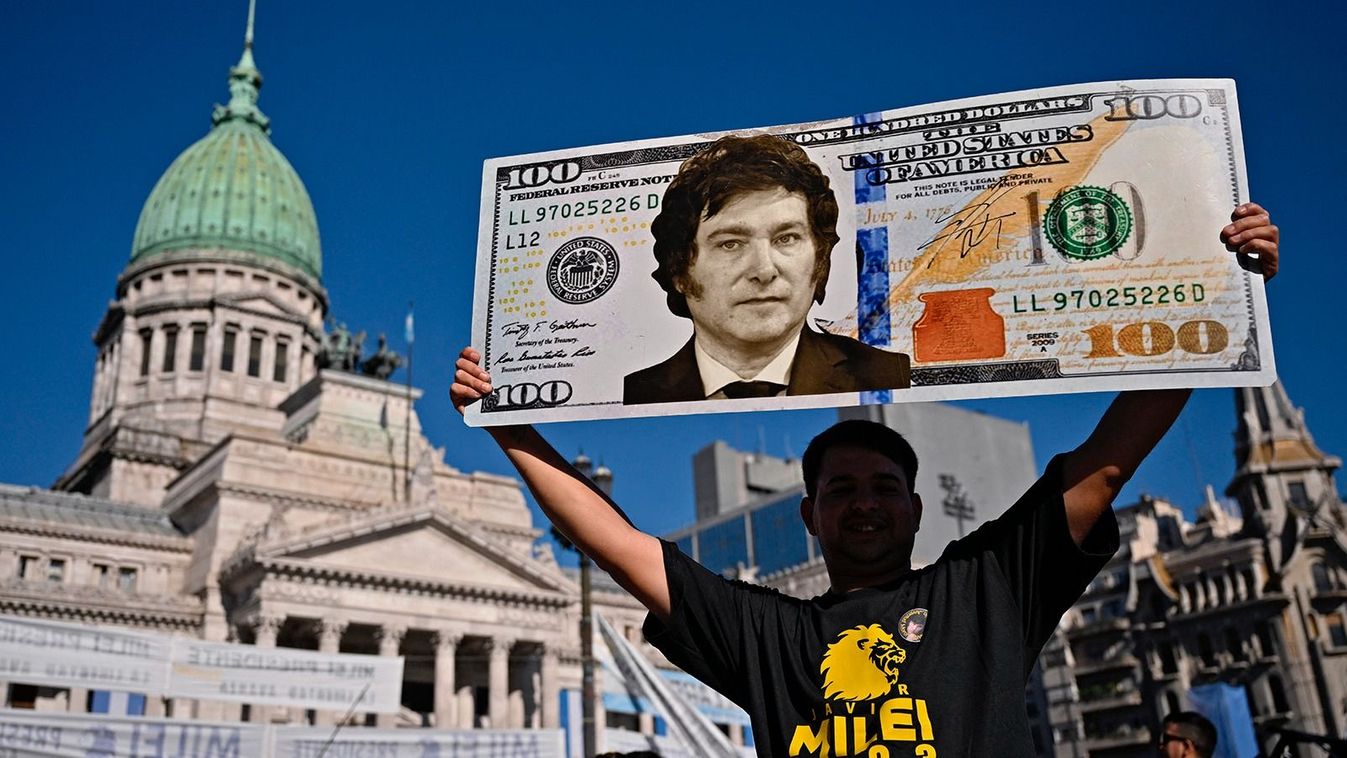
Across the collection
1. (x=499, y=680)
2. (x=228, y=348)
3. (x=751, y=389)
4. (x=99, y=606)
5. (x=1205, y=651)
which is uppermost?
(x=228, y=348)

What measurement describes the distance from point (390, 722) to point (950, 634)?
49206mm

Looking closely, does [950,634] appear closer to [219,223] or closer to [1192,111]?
[1192,111]

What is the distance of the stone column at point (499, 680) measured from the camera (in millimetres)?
54156

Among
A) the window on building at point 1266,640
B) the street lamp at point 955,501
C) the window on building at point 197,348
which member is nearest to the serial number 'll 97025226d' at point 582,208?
the window on building at point 1266,640

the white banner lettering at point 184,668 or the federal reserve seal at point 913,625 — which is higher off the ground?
the white banner lettering at point 184,668

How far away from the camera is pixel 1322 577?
6825 cm

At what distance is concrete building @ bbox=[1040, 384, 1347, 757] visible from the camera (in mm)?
65750

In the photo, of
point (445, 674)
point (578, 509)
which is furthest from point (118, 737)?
point (445, 674)

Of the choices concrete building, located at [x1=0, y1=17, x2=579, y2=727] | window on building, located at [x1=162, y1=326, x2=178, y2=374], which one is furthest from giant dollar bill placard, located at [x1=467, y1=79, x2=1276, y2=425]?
window on building, located at [x1=162, y1=326, x2=178, y2=374]

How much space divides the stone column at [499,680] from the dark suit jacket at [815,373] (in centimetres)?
5152

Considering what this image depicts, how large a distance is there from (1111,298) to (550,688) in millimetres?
54734

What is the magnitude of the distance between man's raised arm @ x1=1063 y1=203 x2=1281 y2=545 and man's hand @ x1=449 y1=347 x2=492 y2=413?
2.28 m

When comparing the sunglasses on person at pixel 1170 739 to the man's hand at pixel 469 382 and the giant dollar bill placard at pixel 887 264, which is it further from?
the man's hand at pixel 469 382

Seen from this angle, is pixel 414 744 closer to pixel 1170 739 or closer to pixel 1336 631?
pixel 1170 739
